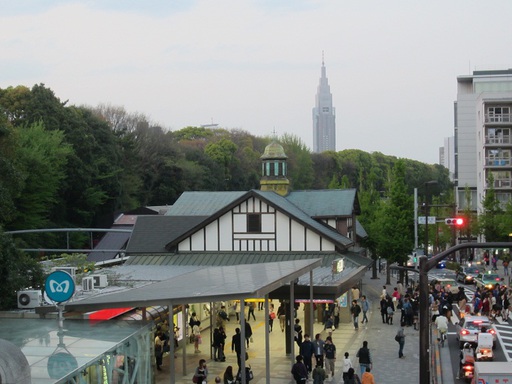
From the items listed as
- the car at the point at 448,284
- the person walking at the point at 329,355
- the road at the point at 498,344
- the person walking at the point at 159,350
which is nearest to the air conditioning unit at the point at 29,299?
the person walking at the point at 159,350

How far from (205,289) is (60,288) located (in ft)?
10.9

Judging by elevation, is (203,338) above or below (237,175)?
below

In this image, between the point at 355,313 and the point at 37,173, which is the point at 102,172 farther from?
the point at 355,313

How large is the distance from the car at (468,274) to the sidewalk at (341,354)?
1752 cm

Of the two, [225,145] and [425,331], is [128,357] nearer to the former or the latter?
[425,331]

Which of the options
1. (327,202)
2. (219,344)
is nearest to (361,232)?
(327,202)

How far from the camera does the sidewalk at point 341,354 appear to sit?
1010 inches

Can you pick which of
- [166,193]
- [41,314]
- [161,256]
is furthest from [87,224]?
[41,314]

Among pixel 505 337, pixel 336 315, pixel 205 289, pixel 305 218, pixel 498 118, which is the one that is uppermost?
pixel 498 118

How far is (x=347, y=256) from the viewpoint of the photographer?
132 ft

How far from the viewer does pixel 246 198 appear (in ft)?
132

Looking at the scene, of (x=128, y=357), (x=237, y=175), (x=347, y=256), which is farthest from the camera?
(x=237, y=175)

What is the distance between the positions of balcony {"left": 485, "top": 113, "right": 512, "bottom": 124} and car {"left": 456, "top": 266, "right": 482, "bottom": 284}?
77.5ft

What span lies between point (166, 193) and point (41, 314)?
3058 inches
